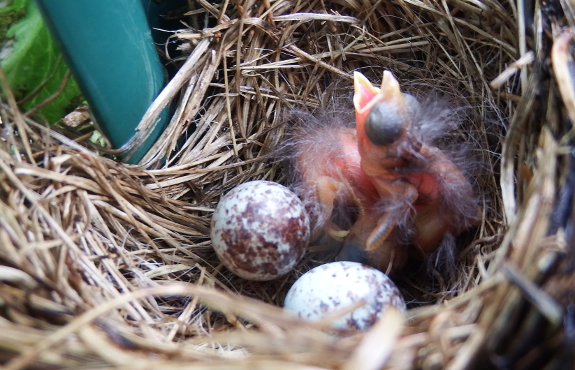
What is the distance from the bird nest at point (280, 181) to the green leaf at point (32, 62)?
17 cm

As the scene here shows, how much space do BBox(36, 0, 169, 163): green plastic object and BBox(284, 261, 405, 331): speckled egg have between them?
0.54 m

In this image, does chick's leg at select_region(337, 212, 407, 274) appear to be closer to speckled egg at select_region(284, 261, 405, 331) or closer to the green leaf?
speckled egg at select_region(284, 261, 405, 331)

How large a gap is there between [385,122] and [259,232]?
0.34 metres

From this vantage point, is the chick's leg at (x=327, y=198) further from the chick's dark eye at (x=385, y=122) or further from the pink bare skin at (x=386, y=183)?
the chick's dark eye at (x=385, y=122)

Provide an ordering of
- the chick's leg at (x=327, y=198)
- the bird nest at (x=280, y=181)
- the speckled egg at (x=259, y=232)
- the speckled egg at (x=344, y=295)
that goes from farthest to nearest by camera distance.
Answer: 1. the chick's leg at (x=327, y=198)
2. the speckled egg at (x=259, y=232)
3. the speckled egg at (x=344, y=295)
4. the bird nest at (x=280, y=181)

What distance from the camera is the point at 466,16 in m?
1.19

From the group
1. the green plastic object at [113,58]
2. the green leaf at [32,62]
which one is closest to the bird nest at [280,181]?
the green plastic object at [113,58]

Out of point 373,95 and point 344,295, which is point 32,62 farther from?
point 344,295

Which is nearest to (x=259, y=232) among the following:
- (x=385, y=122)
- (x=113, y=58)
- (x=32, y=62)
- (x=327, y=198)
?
(x=327, y=198)

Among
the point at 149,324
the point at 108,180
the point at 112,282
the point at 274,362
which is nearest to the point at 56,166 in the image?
the point at 108,180

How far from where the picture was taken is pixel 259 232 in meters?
1.04

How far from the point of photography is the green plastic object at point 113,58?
3.22 ft

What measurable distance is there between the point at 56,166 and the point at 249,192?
392mm

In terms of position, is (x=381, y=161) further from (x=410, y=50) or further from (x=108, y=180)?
(x=108, y=180)
